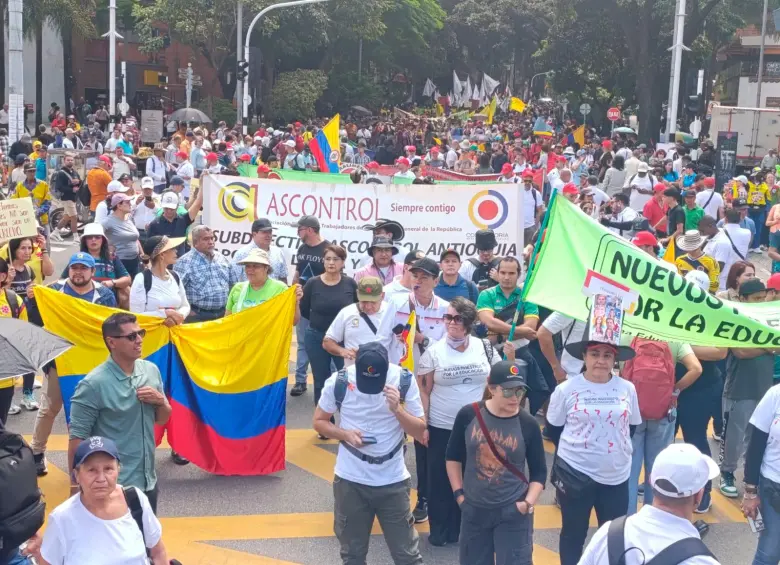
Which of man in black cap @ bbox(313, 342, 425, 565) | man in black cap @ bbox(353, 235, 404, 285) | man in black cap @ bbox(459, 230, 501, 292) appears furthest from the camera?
man in black cap @ bbox(459, 230, 501, 292)

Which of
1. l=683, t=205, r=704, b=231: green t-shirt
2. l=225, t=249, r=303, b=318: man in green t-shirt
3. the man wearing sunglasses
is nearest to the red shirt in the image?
l=683, t=205, r=704, b=231: green t-shirt

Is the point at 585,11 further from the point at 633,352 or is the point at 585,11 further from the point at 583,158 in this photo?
the point at 633,352

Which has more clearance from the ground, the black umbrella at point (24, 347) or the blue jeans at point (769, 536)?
the black umbrella at point (24, 347)

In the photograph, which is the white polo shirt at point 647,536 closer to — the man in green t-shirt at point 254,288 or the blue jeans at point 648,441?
the blue jeans at point 648,441

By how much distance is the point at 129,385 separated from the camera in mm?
5461

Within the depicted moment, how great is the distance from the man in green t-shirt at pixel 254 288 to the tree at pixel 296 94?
4017 cm

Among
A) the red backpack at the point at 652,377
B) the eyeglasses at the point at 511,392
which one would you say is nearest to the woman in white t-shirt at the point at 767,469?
the red backpack at the point at 652,377

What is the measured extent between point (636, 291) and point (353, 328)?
2.05 metres

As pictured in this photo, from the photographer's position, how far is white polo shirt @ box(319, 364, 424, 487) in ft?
17.9

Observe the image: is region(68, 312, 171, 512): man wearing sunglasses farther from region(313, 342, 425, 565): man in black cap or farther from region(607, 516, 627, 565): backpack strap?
region(607, 516, 627, 565): backpack strap

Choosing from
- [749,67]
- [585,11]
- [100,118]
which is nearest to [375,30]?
[585,11]

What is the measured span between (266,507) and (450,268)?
2.43 metres

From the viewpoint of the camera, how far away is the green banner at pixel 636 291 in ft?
20.4

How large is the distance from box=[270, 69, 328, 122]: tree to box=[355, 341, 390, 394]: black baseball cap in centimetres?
4332
